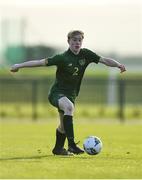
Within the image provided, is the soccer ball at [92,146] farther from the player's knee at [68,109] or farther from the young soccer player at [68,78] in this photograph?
the player's knee at [68,109]

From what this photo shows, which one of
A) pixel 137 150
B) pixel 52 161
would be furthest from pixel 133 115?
pixel 52 161

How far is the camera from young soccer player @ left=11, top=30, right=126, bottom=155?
1446 centimetres

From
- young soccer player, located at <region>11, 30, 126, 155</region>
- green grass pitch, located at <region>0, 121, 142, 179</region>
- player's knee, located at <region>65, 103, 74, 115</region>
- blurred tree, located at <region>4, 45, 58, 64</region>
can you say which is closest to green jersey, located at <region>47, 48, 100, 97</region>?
young soccer player, located at <region>11, 30, 126, 155</region>

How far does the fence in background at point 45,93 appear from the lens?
32416 millimetres

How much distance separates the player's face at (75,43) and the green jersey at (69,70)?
0.12m

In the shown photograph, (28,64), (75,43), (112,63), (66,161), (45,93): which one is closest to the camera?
(66,161)

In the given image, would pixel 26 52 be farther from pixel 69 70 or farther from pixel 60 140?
pixel 69 70

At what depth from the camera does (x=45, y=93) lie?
4128 cm

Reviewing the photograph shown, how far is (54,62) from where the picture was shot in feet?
47.8

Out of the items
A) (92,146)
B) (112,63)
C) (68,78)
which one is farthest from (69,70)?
(92,146)

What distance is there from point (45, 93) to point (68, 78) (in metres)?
26.5

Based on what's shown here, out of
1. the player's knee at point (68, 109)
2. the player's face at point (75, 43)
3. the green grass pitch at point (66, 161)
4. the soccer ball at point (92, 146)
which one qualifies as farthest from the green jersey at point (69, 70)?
the green grass pitch at point (66, 161)

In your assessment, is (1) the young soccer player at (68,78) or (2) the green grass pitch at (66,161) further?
(1) the young soccer player at (68,78)

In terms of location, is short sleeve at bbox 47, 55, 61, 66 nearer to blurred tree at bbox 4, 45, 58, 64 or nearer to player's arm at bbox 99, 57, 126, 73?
player's arm at bbox 99, 57, 126, 73
